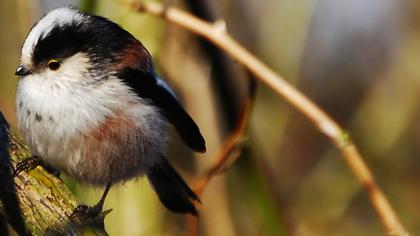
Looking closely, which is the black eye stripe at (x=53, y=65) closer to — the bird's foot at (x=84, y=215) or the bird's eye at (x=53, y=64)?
the bird's eye at (x=53, y=64)

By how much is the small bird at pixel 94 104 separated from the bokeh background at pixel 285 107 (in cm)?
13

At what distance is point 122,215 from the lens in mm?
3555

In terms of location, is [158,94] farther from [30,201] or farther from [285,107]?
[285,107]

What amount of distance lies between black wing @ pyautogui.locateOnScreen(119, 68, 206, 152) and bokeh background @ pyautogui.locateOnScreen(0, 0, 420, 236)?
0.18 meters

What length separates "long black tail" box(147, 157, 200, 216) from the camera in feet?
11.4

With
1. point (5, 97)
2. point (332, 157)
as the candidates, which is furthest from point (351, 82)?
point (5, 97)

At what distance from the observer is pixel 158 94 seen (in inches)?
134

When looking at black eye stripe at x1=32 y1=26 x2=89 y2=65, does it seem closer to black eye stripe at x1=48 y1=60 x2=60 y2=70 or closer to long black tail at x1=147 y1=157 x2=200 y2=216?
black eye stripe at x1=48 y1=60 x2=60 y2=70

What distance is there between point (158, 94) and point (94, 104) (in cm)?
34

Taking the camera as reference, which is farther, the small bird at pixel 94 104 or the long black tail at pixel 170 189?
the long black tail at pixel 170 189

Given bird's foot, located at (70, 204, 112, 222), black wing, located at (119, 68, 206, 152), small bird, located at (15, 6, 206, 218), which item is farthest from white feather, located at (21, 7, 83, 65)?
bird's foot, located at (70, 204, 112, 222)

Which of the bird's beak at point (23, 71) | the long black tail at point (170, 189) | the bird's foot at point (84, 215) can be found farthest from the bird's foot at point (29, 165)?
the long black tail at point (170, 189)

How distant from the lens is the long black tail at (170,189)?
3463mm

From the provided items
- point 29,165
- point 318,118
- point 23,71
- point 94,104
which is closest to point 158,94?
point 94,104
